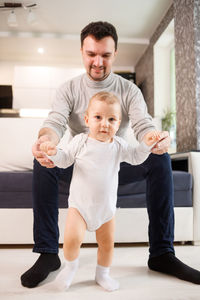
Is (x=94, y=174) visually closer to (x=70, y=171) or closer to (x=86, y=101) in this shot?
(x=70, y=171)

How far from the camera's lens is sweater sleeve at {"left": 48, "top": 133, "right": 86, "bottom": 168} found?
1020mm

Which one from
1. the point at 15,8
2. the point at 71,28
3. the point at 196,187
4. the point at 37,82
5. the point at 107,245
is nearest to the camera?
the point at 107,245

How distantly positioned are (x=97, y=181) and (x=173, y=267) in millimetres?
495

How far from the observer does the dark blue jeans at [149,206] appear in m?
1.23

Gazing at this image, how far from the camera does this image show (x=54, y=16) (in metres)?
4.08

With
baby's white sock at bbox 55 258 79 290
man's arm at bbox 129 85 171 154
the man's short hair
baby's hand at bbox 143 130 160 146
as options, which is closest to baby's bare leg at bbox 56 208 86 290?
baby's white sock at bbox 55 258 79 290

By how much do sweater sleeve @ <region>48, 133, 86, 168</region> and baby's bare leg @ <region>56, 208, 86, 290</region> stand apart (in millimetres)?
167

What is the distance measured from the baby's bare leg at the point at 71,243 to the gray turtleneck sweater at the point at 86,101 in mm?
473

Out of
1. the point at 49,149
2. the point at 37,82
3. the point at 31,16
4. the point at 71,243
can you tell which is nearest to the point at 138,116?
the point at 49,149

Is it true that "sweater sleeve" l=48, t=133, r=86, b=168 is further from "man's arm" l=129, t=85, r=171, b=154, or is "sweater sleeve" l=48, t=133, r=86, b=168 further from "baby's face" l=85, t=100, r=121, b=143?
"man's arm" l=129, t=85, r=171, b=154

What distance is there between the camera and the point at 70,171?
1.39m

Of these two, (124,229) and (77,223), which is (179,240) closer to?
(124,229)

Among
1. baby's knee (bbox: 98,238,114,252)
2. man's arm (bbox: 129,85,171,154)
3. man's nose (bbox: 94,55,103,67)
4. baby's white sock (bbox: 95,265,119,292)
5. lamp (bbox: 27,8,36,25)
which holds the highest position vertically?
lamp (bbox: 27,8,36,25)

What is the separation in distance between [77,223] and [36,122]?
1.45 meters
